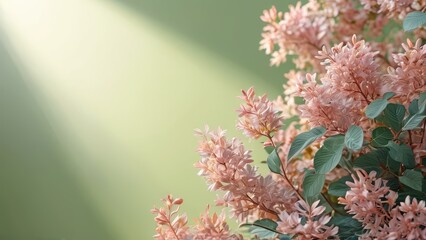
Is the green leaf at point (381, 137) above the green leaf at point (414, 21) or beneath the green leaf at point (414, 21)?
beneath

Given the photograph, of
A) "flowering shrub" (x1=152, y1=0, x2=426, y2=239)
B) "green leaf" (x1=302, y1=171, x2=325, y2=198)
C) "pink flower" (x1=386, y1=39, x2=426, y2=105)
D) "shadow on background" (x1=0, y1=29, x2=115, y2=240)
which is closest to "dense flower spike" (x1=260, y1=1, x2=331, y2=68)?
"flowering shrub" (x1=152, y1=0, x2=426, y2=239)

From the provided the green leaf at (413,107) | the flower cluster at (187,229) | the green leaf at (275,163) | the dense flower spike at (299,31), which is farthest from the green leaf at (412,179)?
the dense flower spike at (299,31)

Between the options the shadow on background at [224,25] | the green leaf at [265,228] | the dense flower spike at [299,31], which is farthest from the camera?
the shadow on background at [224,25]

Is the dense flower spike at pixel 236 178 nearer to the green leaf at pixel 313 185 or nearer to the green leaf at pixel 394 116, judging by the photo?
the green leaf at pixel 313 185

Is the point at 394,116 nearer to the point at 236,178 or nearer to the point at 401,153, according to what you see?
the point at 401,153

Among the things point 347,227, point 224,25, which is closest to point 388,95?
point 347,227

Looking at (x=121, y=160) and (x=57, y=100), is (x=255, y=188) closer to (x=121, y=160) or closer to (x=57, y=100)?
(x=121, y=160)

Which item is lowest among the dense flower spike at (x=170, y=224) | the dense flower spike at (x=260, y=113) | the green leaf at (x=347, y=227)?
the green leaf at (x=347, y=227)
